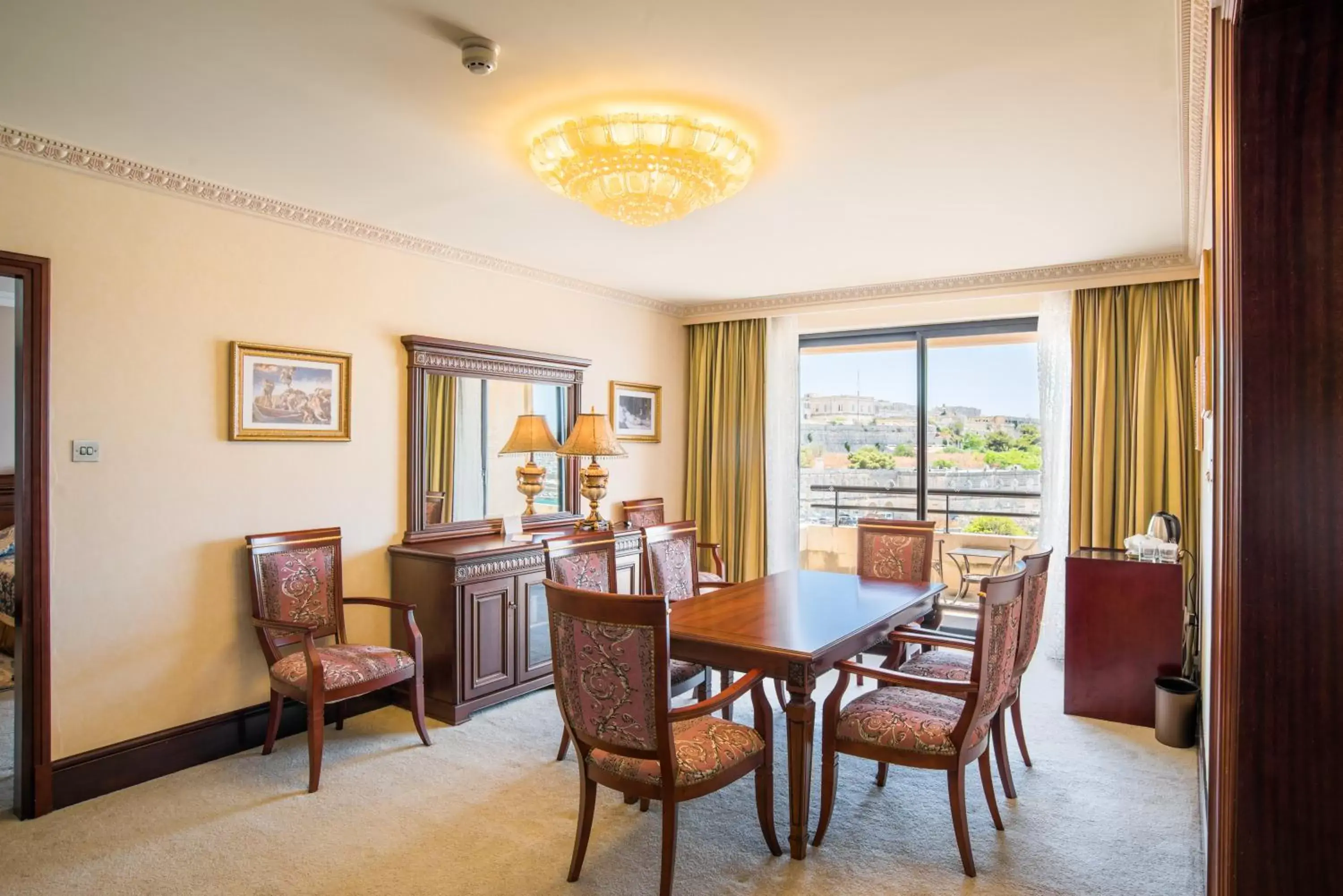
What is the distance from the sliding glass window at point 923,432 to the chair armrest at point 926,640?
243 cm

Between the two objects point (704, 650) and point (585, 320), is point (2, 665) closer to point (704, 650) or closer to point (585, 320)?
point (585, 320)

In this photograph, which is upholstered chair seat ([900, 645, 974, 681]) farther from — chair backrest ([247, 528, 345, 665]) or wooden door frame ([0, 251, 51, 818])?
wooden door frame ([0, 251, 51, 818])

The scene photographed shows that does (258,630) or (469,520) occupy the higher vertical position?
(469,520)

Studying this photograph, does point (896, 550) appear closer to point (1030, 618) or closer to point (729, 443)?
point (1030, 618)

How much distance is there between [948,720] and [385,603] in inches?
103

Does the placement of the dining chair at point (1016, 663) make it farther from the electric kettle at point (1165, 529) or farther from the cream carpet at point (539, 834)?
the electric kettle at point (1165, 529)

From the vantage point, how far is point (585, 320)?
551cm

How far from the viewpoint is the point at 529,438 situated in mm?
4898

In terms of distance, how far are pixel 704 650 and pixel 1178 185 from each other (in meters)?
2.84

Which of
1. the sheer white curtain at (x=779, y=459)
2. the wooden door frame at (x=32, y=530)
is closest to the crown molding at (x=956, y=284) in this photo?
the sheer white curtain at (x=779, y=459)

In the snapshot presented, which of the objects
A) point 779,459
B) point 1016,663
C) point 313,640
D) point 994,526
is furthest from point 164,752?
point 994,526

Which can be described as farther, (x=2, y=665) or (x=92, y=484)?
(x=2, y=665)

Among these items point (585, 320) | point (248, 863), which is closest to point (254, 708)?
point (248, 863)

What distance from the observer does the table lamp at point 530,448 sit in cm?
485
